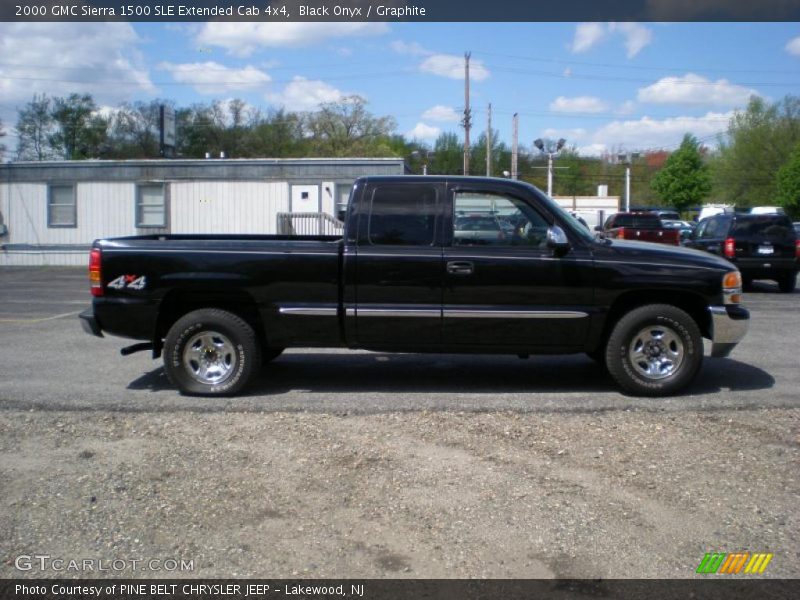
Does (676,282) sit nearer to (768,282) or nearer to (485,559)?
(485,559)

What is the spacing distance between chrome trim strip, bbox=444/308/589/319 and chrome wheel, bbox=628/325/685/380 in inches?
24.7

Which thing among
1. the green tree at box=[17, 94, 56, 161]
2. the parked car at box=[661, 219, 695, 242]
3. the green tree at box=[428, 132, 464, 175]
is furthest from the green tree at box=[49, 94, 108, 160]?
the parked car at box=[661, 219, 695, 242]

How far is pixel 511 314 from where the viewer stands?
22.9ft

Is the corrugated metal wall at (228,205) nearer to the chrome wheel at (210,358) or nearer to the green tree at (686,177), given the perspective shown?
the chrome wheel at (210,358)

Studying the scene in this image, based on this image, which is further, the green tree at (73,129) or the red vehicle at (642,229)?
the green tree at (73,129)

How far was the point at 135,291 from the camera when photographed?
7117mm

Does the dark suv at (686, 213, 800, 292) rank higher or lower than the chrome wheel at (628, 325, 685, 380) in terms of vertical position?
higher

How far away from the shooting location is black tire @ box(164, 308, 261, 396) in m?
7.12

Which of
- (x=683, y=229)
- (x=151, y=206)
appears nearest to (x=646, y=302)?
(x=151, y=206)

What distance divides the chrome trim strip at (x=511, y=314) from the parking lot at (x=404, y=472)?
727mm

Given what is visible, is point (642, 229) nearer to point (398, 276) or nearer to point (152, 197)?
point (152, 197)

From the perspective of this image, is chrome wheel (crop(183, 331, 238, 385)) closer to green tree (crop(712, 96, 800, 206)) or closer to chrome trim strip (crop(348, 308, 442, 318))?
chrome trim strip (crop(348, 308, 442, 318))

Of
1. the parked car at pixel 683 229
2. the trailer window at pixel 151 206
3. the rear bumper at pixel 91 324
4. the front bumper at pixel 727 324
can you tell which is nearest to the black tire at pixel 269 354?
the rear bumper at pixel 91 324

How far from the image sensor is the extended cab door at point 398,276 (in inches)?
276
